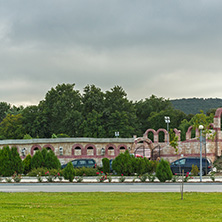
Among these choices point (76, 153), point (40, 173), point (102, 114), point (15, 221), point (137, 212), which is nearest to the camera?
point (15, 221)

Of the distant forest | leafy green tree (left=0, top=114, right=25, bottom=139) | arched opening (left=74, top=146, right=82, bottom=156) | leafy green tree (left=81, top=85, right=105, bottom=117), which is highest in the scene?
the distant forest

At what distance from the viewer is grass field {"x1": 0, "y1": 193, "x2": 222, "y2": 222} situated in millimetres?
11258

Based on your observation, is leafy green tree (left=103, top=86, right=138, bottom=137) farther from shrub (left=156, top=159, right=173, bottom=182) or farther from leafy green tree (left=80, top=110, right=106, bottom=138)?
shrub (left=156, top=159, right=173, bottom=182)

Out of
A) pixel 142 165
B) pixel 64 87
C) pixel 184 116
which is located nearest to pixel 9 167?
pixel 142 165

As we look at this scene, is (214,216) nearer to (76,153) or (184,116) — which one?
(76,153)

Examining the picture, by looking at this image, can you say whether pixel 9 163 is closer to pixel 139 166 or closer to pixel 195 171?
pixel 139 166

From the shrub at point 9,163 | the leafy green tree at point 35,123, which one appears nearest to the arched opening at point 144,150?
the shrub at point 9,163

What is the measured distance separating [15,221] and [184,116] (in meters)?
77.2

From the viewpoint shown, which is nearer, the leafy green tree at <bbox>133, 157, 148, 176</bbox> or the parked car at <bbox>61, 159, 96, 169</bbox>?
the leafy green tree at <bbox>133, 157, 148, 176</bbox>

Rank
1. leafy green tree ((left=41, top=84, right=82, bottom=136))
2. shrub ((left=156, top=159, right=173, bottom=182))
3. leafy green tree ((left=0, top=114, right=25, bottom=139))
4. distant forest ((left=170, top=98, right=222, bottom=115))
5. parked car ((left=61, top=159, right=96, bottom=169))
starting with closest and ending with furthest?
shrub ((left=156, top=159, right=173, bottom=182)) < parked car ((left=61, top=159, right=96, bottom=169)) < leafy green tree ((left=41, top=84, right=82, bottom=136)) < leafy green tree ((left=0, top=114, right=25, bottom=139)) < distant forest ((left=170, top=98, right=222, bottom=115))

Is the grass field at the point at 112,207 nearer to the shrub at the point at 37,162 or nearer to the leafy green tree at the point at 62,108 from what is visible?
the shrub at the point at 37,162

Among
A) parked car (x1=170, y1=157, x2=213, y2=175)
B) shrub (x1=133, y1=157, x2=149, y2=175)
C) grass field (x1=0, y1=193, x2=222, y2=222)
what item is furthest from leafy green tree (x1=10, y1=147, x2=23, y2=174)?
grass field (x1=0, y1=193, x2=222, y2=222)

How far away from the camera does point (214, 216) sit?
37.2ft

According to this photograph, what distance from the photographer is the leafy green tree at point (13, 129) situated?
7444 centimetres
